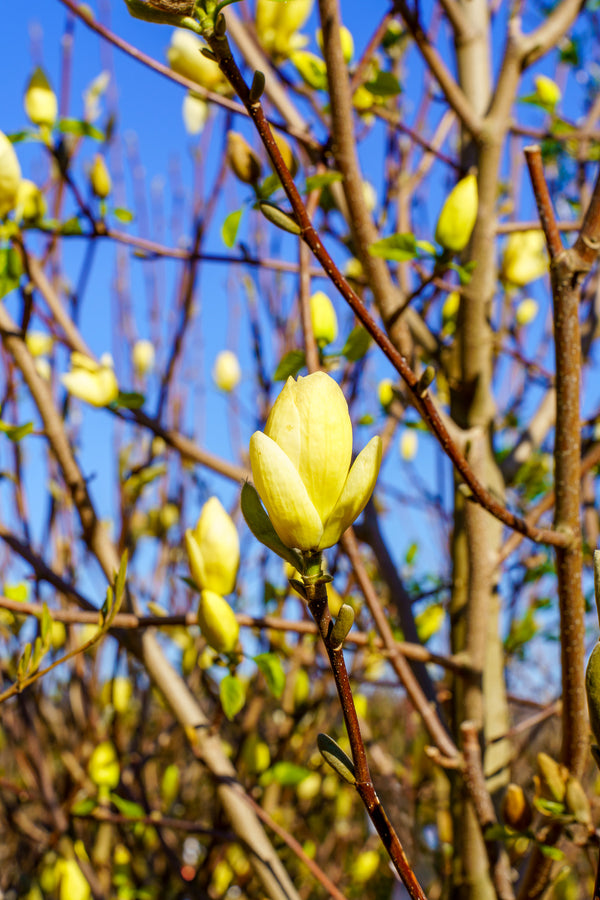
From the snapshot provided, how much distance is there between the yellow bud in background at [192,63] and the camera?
2.56ft

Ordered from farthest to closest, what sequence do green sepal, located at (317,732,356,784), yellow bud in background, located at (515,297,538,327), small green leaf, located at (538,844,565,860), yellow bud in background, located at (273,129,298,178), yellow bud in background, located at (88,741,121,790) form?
yellow bud in background, located at (515,297,538,327) → yellow bud in background, located at (88,741,121,790) → yellow bud in background, located at (273,129,298,178) → small green leaf, located at (538,844,565,860) → green sepal, located at (317,732,356,784)

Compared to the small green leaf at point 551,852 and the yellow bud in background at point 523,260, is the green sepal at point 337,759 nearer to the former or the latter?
the small green leaf at point 551,852

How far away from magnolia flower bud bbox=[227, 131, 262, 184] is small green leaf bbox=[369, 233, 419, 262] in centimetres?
13

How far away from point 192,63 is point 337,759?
28.8 inches

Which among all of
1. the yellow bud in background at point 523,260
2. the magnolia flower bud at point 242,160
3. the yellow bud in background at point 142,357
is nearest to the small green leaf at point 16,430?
the magnolia flower bud at point 242,160

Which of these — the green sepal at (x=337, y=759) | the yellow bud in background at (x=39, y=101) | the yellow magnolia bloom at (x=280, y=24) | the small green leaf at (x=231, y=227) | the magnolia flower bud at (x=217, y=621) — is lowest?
the green sepal at (x=337, y=759)

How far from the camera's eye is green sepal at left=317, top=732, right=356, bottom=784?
0.31 metres

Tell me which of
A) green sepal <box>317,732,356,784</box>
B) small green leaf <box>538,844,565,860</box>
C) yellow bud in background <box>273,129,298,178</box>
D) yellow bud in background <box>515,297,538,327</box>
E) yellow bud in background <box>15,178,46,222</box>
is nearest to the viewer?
green sepal <box>317,732,356,784</box>

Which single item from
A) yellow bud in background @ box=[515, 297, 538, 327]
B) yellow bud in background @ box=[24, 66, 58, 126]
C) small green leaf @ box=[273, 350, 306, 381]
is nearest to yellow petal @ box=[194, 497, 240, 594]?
small green leaf @ box=[273, 350, 306, 381]

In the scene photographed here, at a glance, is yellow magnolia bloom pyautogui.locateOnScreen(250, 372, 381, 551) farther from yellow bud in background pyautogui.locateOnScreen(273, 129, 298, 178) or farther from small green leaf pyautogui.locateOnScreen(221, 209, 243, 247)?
yellow bud in background pyautogui.locateOnScreen(273, 129, 298, 178)

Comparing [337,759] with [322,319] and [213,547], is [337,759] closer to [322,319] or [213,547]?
[213,547]

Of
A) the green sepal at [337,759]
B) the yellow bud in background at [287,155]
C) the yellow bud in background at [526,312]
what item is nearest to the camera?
the green sepal at [337,759]

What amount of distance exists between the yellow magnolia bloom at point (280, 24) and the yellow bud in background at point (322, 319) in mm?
338

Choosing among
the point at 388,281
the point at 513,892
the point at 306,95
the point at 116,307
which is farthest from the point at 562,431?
the point at 116,307
